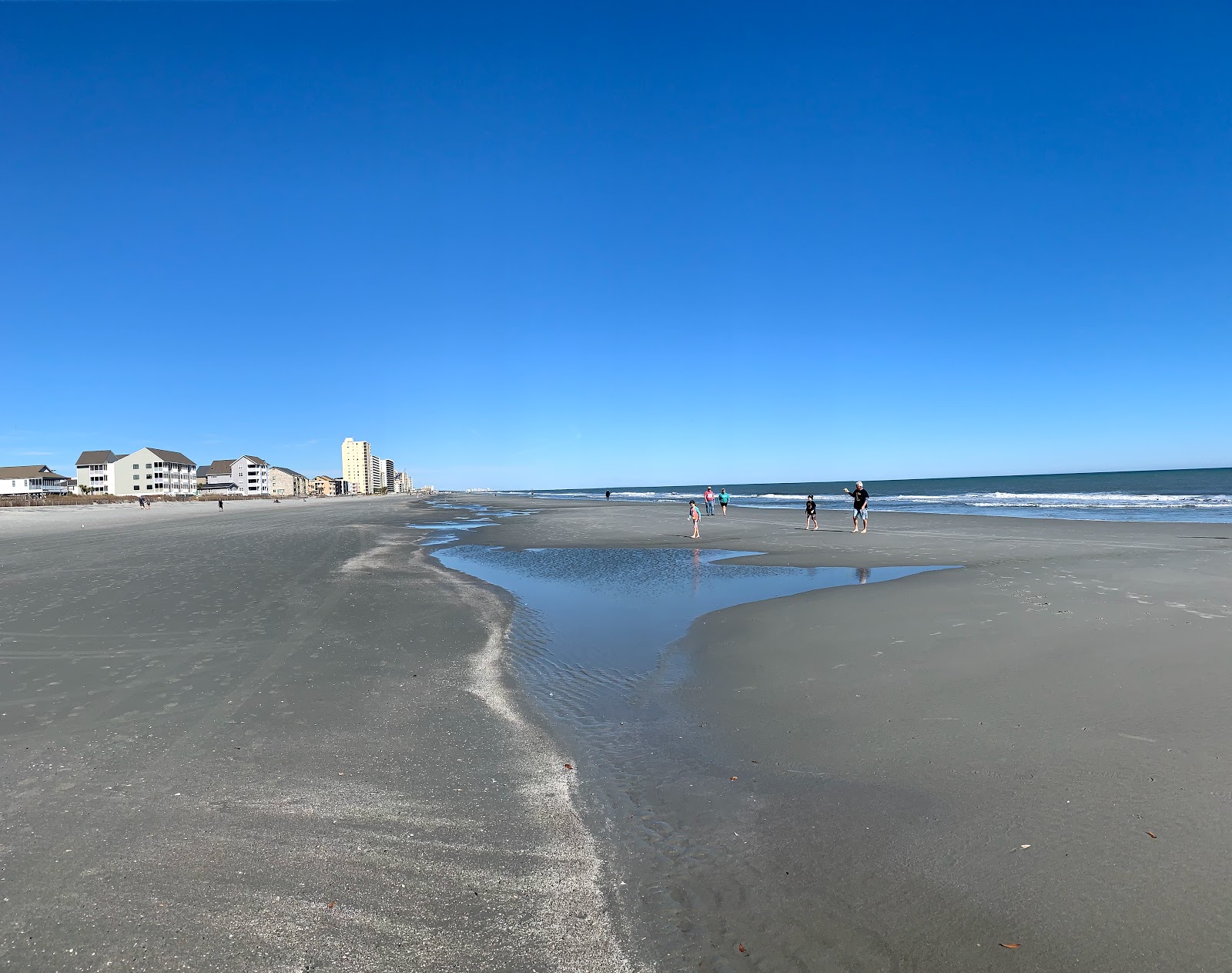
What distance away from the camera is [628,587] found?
14.7 meters

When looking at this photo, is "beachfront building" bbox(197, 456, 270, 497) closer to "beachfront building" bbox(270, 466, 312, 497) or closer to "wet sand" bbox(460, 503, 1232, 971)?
"beachfront building" bbox(270, 466, 312, 497)

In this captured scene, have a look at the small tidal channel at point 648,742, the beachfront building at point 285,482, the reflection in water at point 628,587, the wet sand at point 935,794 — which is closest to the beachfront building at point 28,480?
the beachfront building at point 285,482

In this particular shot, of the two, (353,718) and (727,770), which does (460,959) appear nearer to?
(727,770)

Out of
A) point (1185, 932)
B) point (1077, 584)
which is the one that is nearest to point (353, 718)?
point (1185, 932)

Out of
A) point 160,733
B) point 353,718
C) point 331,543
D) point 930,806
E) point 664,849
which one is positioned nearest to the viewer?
point 664,849

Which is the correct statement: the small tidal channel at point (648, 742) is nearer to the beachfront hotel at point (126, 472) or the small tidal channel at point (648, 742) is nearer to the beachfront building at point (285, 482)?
the beachfront hotel at point (126, 472)

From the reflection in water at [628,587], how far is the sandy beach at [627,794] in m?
0.69

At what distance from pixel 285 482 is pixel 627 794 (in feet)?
656

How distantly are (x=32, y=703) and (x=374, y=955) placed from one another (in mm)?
6239

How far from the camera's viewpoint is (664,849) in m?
4.08

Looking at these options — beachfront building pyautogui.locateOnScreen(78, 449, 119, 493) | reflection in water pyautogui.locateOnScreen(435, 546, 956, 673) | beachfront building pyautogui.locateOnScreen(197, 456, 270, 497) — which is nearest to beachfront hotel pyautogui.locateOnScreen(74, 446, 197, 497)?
beachfront building pyautogui.locateOnScreen(78, 449, 119, 493)

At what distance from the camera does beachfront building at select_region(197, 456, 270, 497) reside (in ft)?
500

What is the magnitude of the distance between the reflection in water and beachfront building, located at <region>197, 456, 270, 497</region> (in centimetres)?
15376

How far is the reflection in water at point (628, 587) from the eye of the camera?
9625 millimetres
